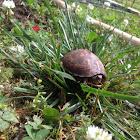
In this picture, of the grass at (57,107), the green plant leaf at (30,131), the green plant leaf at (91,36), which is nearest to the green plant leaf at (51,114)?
the grass at (57,107)

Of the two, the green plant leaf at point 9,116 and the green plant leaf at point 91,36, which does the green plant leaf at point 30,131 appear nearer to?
the green plant leaf at point 9,116

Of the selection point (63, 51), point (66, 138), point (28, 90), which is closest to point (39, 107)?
point (28, 90)

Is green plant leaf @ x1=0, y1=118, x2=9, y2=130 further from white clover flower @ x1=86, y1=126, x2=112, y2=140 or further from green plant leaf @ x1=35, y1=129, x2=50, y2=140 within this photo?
white clover flower @ x1=86, y1=126, x2=112, y2=140

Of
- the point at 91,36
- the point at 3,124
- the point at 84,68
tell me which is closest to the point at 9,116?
the point at 3,124

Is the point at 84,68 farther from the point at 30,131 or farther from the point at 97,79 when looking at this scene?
the point at 30,131

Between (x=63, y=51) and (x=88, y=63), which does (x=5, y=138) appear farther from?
(x=63, y=51)

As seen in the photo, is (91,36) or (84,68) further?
(91,36)

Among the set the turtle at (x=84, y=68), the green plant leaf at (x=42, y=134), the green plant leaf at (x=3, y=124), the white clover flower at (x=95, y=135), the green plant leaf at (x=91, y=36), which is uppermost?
the green plant leaf at (x=91, y=36)

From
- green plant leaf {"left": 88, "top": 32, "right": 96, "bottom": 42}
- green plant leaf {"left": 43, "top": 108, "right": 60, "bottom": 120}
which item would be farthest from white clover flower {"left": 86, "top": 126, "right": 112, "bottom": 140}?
green plant leaf {"left": 88, "top": 32, "right": 96, "bottom": 42}
